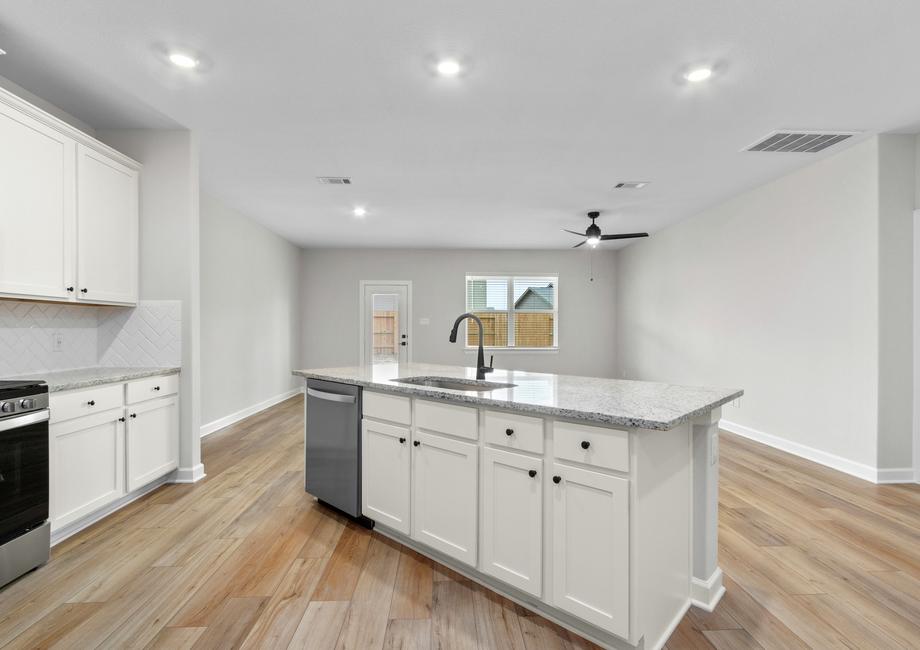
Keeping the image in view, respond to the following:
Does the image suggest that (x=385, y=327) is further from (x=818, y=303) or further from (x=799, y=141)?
(x=799, y=141)

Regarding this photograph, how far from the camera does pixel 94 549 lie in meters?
2.34

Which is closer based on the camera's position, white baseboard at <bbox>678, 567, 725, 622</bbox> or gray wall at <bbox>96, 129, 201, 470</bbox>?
white baseboard at <bbox>678, 567, 725, 622</bbox>

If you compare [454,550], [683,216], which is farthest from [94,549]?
[683,216]

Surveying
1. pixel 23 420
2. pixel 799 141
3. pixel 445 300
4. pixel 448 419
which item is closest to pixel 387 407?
pixel 448 419

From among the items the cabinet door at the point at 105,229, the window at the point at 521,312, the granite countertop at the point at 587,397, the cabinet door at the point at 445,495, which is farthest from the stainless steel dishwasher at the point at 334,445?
the window at the point at 521,312

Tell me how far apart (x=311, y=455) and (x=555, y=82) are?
277 centimetres

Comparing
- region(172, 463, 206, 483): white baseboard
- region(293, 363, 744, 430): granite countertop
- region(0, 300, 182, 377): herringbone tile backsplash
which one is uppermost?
region(0, 300, 182, 377): herringbone tile backsplash

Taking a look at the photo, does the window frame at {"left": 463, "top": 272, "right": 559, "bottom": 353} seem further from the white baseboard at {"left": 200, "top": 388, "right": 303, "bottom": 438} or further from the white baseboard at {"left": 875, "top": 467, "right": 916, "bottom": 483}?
the white baseboard at {"left": 875, "top": 467, "right": 916, "bottom": 483}

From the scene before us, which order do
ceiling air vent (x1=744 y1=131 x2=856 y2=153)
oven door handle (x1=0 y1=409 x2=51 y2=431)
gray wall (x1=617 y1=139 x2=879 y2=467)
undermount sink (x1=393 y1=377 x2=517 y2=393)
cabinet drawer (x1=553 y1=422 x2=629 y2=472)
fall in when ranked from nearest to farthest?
1. cabinet drawer (x1=553 y1=422 x2=629 y2=472)
2. oven door handle (x1=0 y1=409 x2=51 y2=431)
3. undermount sink (x1=393 y1=377 x2=517 y2=393)
4. ceiling air vent (x1=744 y1=131 x2=856 y2=153)
5. gray wall (x1=617 y1=139 x2=879 y2=467)

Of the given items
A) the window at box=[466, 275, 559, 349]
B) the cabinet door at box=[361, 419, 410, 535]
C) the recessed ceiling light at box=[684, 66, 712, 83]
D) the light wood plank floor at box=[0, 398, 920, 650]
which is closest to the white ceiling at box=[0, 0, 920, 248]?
the recessed ceiling light at box=[684, 66, 712, 83]

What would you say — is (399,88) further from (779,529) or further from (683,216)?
(683,216)

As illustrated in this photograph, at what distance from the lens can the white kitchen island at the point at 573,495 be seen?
150 centimetres

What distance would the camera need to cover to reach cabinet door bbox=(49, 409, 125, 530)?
231 centimetres

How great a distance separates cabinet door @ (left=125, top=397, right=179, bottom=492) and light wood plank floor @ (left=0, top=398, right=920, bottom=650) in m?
0.20
